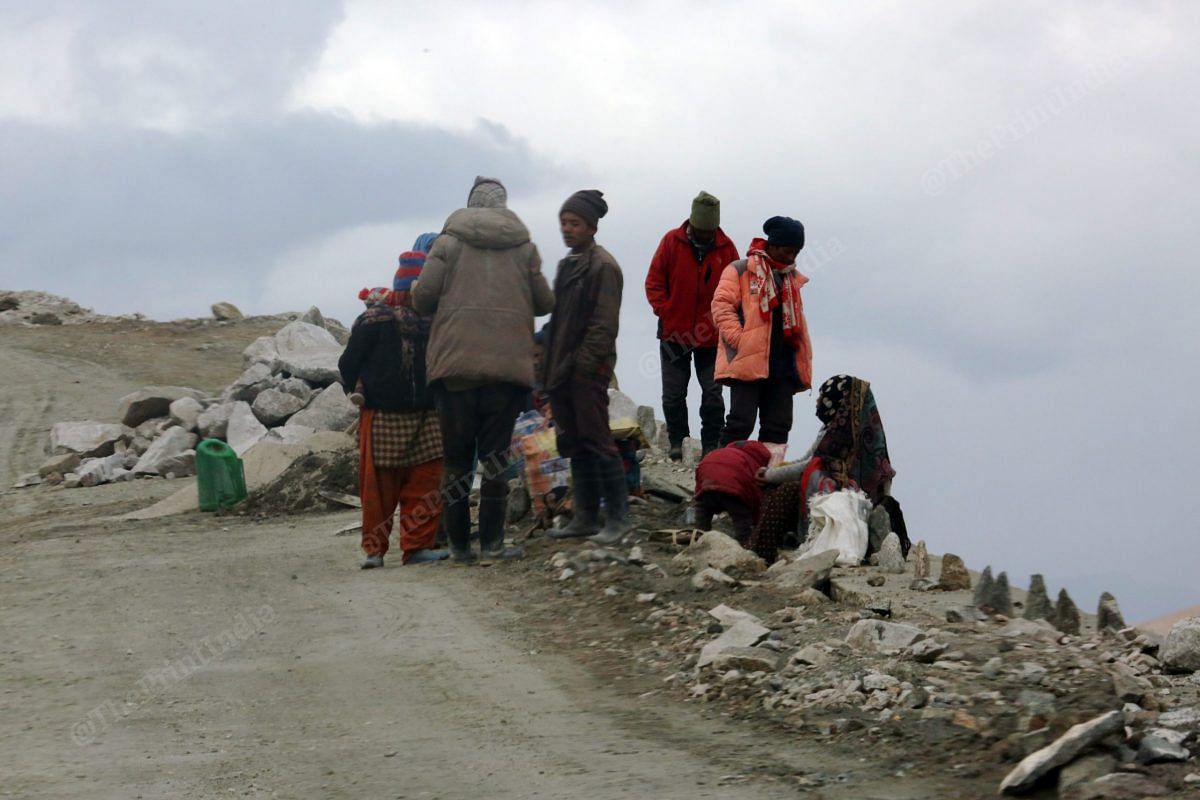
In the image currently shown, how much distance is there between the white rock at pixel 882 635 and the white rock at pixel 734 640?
38 centimetres

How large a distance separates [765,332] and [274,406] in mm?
8631

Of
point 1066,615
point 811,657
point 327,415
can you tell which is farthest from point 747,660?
point 327,415

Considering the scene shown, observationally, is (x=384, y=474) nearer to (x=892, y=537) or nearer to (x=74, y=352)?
(x=892, y=537)

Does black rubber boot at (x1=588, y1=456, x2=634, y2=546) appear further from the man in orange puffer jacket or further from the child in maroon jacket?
the man in orange puffer jacket

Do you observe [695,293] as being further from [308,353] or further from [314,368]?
[308,353]

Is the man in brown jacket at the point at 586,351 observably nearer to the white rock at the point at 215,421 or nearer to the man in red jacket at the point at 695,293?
the man in red jacket at the point at 695,293

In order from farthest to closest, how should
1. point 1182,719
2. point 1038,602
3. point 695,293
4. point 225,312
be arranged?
point 225,312
point 695,293
point 1038,602
point 1182,719

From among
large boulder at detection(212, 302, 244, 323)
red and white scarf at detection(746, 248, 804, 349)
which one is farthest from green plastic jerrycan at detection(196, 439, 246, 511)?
large boulder at detection(212, 302, 244, 323)

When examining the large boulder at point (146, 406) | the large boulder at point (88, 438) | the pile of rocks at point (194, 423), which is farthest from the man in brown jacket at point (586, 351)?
the large boulder at point (146, 406)

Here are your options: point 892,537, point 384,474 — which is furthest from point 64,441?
point 892,537

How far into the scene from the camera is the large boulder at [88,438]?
17.4 meters

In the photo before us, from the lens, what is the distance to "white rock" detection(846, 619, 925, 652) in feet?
19.4

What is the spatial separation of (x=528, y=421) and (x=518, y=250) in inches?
58.0

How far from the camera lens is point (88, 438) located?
17797 millimetres
